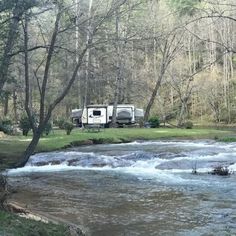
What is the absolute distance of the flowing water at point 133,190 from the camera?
10.2 metres

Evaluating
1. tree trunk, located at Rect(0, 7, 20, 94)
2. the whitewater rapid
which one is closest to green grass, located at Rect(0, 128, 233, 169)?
the whitewater rapid

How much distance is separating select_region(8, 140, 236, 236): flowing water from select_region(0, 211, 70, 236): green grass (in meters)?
1.61

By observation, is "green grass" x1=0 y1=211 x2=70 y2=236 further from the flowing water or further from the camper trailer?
the camper trailer

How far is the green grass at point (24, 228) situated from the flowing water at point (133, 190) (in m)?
1.61

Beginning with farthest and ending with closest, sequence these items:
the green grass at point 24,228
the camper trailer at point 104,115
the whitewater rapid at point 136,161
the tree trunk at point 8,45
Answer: the camper trailer at point 104,115, the whitewater rapid at point 136,161, the tree trunk at point 8,45, the green grass at point 24,228

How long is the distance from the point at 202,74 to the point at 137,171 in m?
36.5

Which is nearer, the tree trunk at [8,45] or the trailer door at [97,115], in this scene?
the tree trunk at [8,45]

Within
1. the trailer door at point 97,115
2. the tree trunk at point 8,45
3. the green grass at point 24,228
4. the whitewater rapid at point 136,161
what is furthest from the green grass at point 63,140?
the green grass at point 24,228

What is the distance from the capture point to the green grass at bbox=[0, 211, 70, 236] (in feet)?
23.0

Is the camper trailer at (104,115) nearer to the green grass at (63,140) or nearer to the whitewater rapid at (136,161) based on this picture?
the green grass at (63,140)

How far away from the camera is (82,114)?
42688 millimetres

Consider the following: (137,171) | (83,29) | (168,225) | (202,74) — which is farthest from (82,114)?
(168,225)

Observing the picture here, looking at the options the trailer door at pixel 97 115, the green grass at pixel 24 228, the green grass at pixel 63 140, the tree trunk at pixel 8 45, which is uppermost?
the tree trunk at pixel 8 45

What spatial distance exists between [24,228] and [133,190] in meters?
7.14
